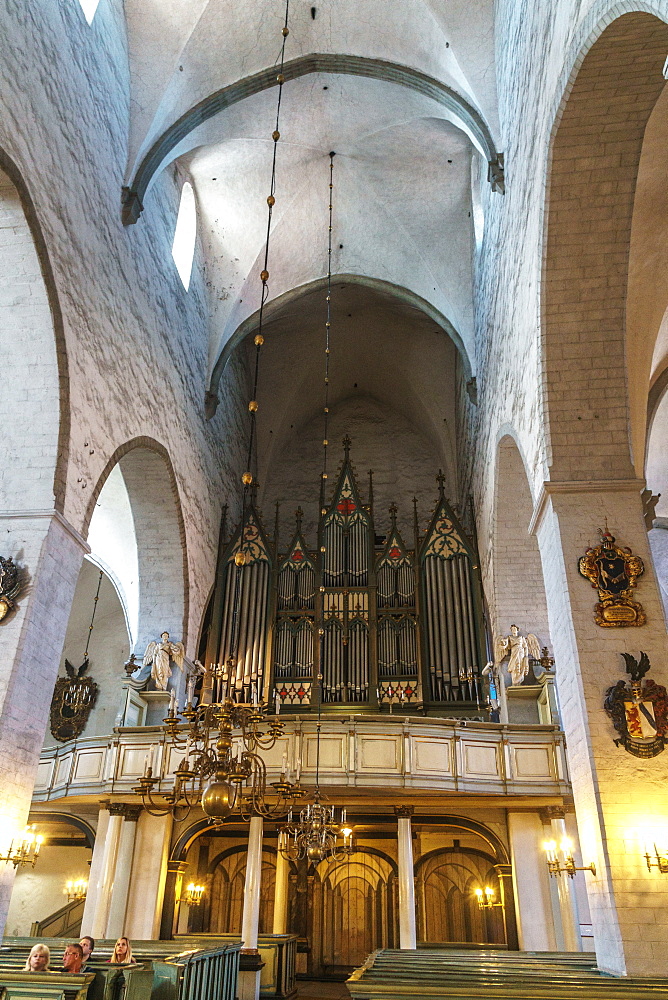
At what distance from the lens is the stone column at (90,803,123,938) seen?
39.7ft

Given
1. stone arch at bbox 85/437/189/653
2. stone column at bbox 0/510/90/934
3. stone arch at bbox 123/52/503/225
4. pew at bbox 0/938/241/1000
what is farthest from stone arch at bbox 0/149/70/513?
pew at bbox 0/938/241/1000

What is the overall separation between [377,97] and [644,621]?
41.4 feet

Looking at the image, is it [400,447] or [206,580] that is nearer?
[206,580]

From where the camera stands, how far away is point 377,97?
16031mm

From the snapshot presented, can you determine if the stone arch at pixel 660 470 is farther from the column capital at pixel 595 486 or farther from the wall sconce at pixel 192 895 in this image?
the wall sconce at pixel 192 895

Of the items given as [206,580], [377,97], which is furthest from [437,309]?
[206,580]

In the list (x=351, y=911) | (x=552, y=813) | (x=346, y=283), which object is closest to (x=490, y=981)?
(x=552, y=813)

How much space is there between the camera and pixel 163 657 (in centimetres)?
1491

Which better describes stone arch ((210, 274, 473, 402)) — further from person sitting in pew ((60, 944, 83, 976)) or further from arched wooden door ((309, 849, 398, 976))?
person sitting in pew ((60, 944, 83, 976))

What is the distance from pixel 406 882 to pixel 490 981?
6.33 metres

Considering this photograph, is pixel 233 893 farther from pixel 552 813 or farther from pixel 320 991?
pixel 552 813

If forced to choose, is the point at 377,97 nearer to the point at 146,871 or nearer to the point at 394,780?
the point at 394,780

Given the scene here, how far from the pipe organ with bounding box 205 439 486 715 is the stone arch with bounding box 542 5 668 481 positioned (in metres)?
7.69

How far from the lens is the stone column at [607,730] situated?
23.3 feet
